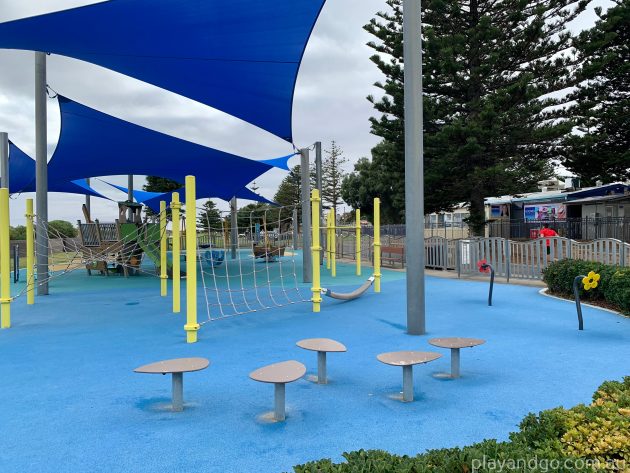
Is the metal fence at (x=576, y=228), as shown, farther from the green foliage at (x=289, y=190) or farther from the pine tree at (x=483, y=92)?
the green foliage at (x=289, y=190)

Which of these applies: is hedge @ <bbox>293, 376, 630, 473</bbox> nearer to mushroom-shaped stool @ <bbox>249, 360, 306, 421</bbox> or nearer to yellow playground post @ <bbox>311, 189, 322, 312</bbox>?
mushroom-shaped stool @ <bbox>249, 360, 306, 421</bbox>

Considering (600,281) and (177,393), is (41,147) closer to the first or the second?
(177,393)

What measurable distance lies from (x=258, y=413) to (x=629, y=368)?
3.55m

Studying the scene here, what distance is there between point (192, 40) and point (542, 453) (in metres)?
6.81

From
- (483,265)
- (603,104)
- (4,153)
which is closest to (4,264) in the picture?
(4,153)

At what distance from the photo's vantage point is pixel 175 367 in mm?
3668

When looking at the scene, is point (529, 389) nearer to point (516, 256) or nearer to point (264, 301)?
point (264, 301)

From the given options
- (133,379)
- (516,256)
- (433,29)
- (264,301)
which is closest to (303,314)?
(264,301)

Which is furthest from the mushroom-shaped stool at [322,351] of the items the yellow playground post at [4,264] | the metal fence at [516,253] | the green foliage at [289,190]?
the green foliage at [289,190]

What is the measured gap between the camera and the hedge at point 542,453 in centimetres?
189

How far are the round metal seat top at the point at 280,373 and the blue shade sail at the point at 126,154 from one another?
8.38 meters

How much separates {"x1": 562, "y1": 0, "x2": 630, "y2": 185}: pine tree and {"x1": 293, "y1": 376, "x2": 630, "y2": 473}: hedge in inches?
726

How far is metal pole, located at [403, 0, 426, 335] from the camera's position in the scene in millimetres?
5996

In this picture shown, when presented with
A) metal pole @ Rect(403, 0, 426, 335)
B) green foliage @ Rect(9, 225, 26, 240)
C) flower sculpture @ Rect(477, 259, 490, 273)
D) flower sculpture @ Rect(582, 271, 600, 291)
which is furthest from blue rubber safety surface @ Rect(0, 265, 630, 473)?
green foliage @ Rect(9, 225, 26, 240)
